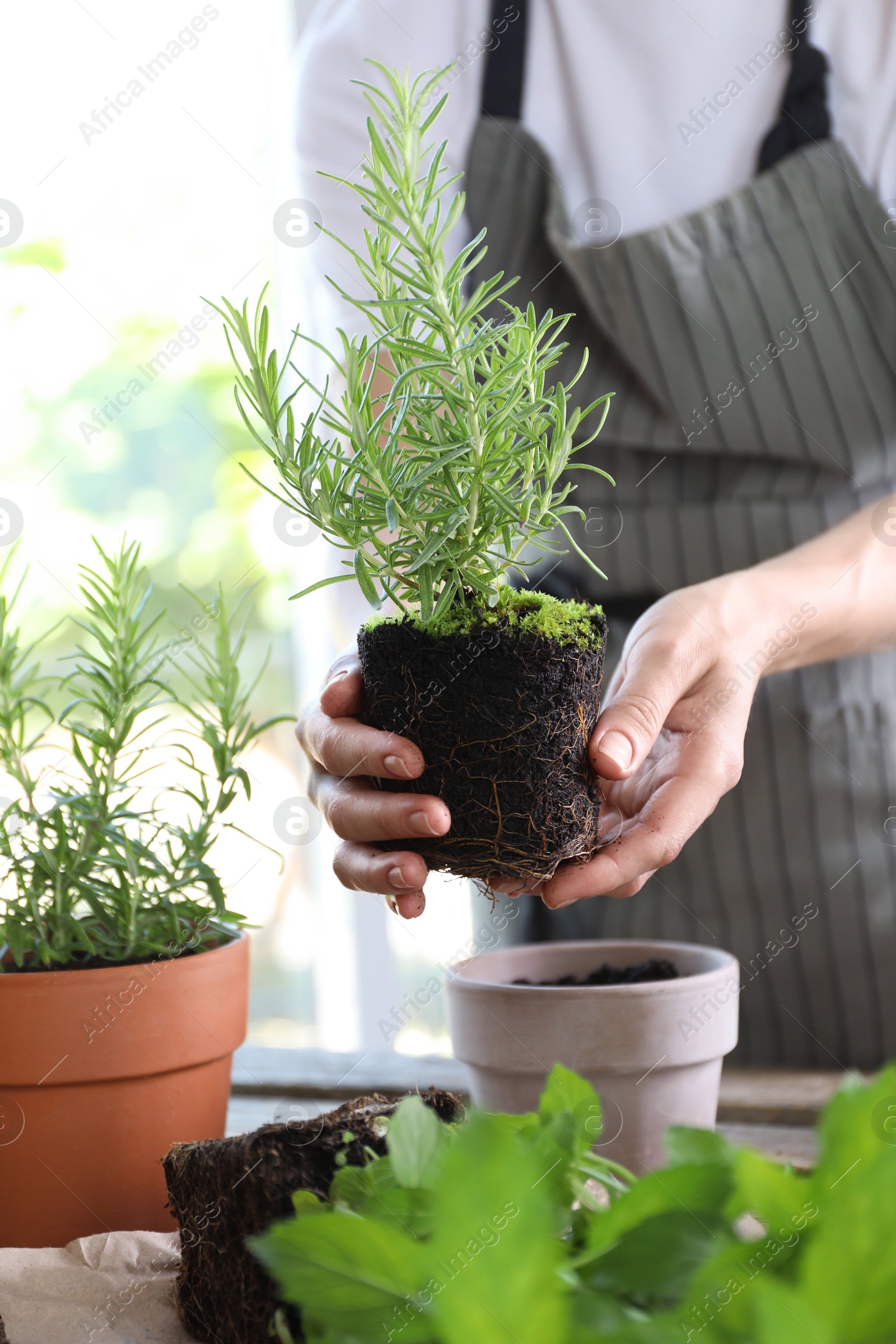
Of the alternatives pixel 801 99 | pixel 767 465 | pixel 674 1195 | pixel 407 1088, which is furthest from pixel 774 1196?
pixel 801 99

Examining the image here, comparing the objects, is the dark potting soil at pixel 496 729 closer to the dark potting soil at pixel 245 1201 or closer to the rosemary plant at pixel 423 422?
the rosemary plant at pixel 423 422

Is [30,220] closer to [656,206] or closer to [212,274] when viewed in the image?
[212,274]

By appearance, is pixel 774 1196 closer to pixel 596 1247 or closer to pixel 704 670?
pixel 596 1247

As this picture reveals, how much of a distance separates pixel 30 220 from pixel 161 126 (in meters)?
0.34

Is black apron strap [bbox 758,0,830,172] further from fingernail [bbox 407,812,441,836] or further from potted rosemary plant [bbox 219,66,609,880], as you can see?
fingernail [bbox 407,812,441,836]

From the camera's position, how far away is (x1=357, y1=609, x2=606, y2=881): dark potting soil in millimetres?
588

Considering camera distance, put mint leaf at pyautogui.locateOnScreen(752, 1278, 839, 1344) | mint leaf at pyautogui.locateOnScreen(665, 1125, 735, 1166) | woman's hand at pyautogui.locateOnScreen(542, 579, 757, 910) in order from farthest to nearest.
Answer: woman's hand at pyautogui.locateOnScreen(542, 579, 757, 910) < mint leaf at pyautogui.locateOnScreen(665, 1125, 735, 1166) < mint leaf at pyautogui.locateOnScreen(752, 1278, 839, 1344)

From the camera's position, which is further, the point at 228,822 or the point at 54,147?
the point at 54,147

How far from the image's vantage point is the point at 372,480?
577mm

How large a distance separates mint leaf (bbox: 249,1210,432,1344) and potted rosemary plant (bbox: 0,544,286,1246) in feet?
1.08

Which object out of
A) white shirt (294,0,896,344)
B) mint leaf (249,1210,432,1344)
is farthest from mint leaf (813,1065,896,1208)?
white shirt (294,0,896,344)

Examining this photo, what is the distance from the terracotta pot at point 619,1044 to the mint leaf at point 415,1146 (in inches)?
10.4

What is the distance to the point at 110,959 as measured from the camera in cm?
64

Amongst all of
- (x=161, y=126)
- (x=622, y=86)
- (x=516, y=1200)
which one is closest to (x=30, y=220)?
(x=161, y=126)
